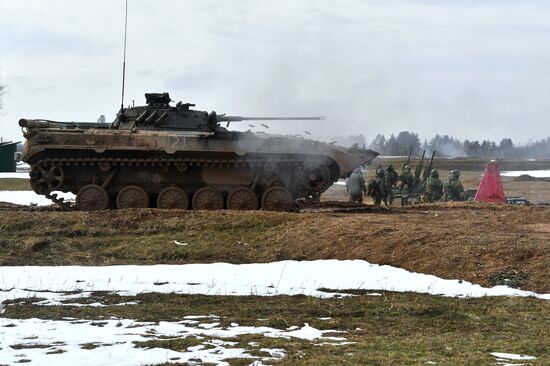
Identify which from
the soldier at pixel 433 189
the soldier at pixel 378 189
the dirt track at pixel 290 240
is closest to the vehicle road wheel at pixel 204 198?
the dirt track at pixel 290 240

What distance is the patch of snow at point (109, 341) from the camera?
6984 millimetres

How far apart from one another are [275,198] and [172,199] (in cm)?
244

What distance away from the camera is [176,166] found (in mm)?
19344

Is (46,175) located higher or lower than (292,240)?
higher

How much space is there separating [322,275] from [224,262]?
6.68 feet

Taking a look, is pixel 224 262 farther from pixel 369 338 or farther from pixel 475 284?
pixel 369 338

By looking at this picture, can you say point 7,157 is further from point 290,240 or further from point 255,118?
point 290,240

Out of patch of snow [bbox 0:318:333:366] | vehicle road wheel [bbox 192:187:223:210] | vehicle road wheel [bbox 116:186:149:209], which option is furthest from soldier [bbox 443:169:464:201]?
patch of snow [bbox 0:318:333:366]

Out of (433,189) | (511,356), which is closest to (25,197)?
(433,189)

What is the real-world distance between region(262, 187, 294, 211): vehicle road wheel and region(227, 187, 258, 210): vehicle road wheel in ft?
1.09

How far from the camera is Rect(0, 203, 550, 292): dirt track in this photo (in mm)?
11695

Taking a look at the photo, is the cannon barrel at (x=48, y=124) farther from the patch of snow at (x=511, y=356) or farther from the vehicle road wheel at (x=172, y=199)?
the patch of snow at (x=511, y=356)

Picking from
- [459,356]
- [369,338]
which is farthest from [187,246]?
[459,356]

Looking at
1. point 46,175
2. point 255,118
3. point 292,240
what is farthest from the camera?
point 255,118
